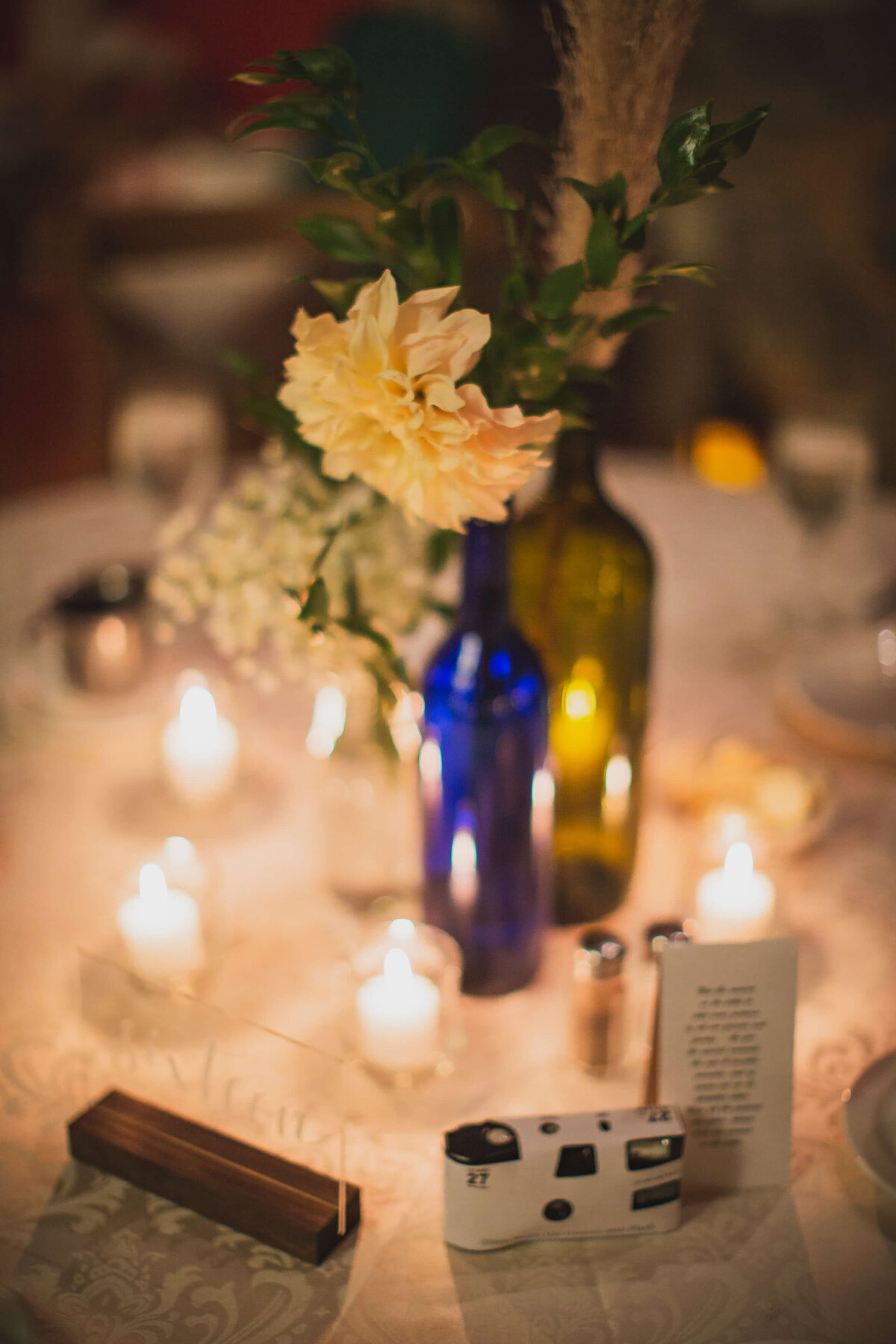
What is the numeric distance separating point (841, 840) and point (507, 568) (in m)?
0.47

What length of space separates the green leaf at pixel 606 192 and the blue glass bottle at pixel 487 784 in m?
0.22

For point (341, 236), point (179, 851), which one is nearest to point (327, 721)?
point (179, 851)

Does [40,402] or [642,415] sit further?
[40,402]

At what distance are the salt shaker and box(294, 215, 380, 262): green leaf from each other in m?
0.47

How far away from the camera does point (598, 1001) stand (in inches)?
29.0

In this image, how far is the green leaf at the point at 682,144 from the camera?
57 cm

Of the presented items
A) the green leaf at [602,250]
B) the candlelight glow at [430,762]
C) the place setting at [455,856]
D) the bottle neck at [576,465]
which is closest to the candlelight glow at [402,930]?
the place setting at [455,856]

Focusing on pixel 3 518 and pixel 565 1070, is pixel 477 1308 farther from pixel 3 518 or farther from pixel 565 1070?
pixel 3 518

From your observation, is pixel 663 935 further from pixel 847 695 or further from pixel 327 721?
pixel 847 695

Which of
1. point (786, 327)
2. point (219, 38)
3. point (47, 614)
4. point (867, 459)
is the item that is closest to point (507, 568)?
point (47, 614)

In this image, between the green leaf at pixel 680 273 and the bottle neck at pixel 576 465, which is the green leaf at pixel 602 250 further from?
the bottle neck at pixel 576 465

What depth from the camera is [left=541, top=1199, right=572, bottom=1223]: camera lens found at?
2.03 ft

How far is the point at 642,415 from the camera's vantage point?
157 inches

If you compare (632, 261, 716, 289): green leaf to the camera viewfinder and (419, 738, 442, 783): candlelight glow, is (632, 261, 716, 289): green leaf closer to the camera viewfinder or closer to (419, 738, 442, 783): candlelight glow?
(419, 738, 442, 783): candlelight glow
